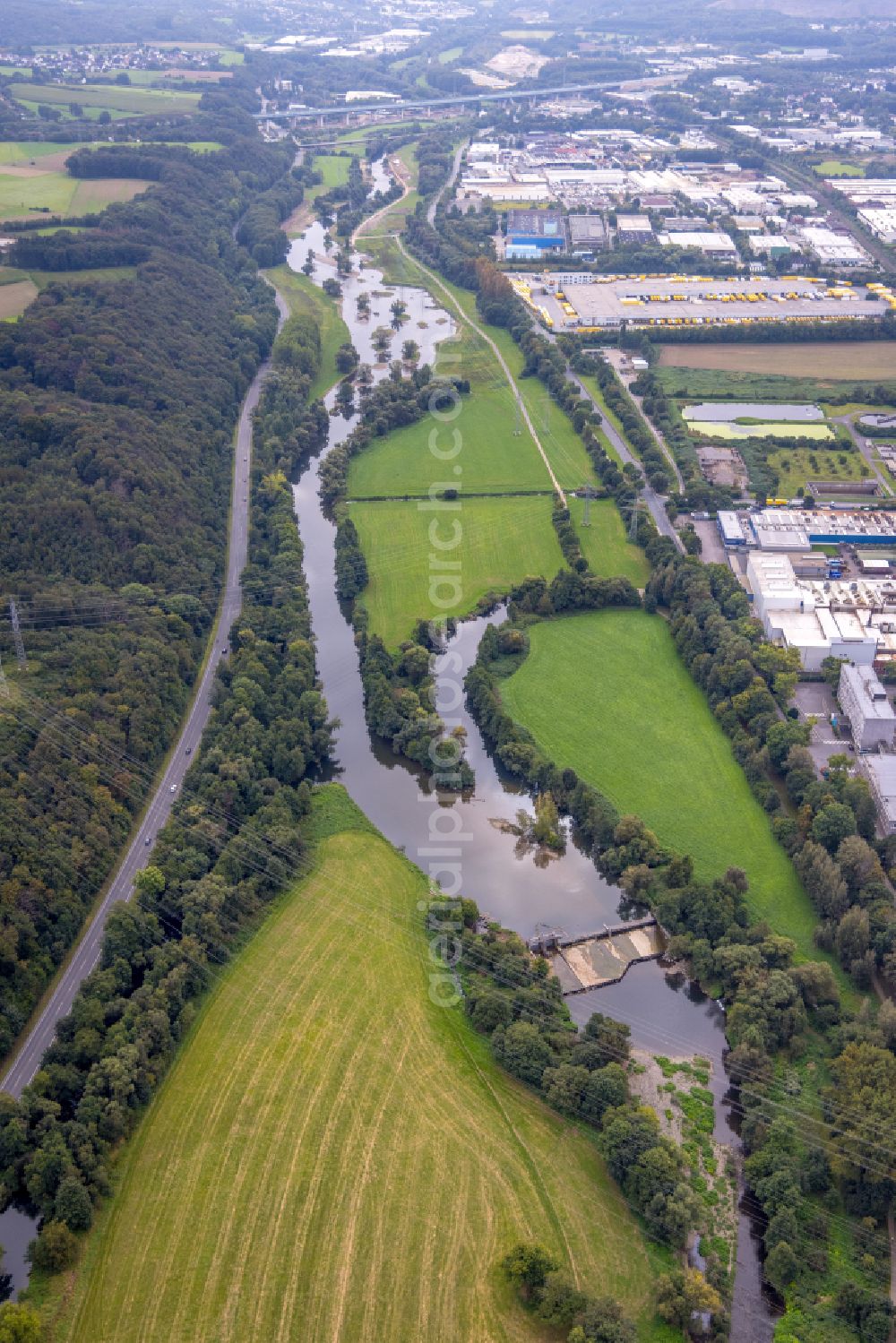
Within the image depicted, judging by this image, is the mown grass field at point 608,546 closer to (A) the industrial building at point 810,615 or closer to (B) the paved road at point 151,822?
(A) the industrial building at point 810,615

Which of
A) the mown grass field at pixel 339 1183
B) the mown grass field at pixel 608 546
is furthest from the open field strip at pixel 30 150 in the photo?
the mown grass field at pixel 339 1183

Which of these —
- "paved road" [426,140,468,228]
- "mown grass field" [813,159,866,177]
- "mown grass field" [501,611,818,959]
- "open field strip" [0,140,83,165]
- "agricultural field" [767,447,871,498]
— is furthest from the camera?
"mown grass field" [813,159,866,177]

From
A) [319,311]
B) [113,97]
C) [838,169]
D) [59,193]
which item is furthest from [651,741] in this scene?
[113,97]

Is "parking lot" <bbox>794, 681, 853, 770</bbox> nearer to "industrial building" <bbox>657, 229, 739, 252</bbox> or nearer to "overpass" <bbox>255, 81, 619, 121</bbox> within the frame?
"industrial building" <bbox>657, 229, 739, 252</bbox>

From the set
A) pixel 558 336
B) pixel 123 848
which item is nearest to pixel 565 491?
pixel 558 336

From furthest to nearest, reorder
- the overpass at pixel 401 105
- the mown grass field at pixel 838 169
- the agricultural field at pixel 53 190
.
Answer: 1. the overpass at pixel 401 105
2. the mown grass field at pixel 838 169
3. the agricultural field at pixel 53 190

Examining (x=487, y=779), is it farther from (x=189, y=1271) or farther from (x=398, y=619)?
(x=189, y=1271)

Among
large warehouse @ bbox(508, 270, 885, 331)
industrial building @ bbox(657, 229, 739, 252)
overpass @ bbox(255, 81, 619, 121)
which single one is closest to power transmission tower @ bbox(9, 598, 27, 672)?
large warehouse @ bbox(508, 270, 885, 331)
